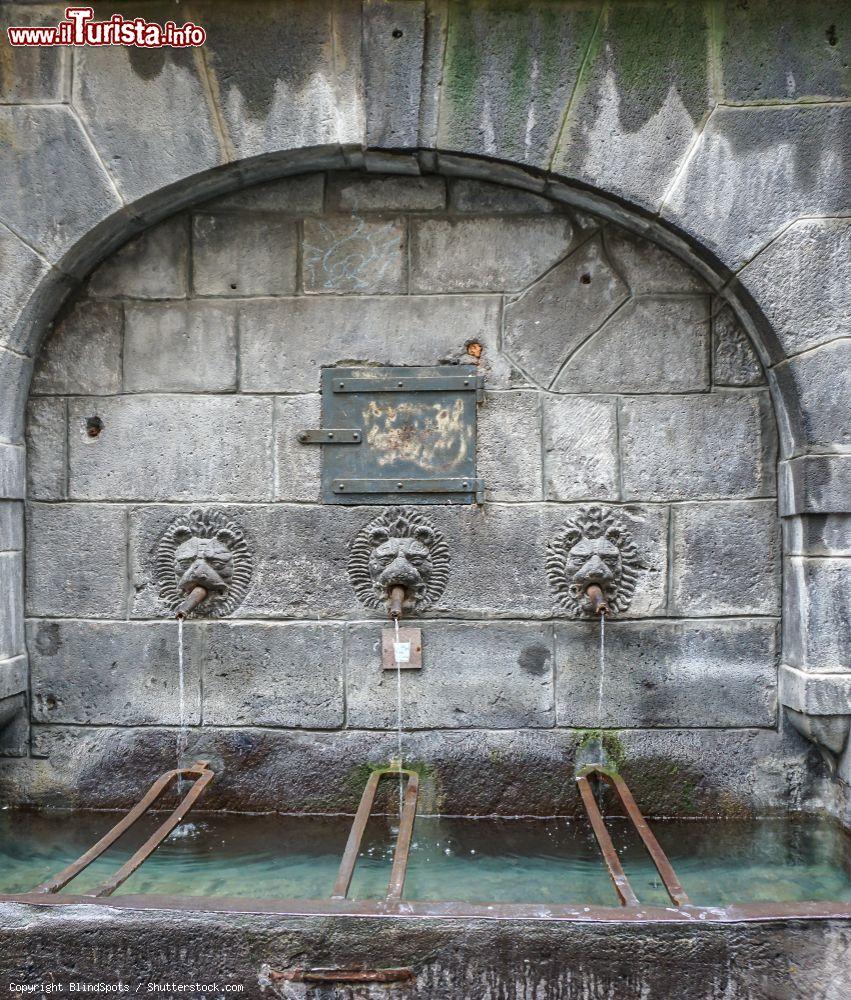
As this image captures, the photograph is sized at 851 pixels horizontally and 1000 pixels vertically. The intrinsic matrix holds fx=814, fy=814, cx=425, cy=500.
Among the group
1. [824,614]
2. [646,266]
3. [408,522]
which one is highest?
[646,266]

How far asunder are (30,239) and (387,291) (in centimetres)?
134

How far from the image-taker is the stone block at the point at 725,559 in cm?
317

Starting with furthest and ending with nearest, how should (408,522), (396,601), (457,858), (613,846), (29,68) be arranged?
(408,522) < (396,601) < (29,68) < (457,858) < (613,846)

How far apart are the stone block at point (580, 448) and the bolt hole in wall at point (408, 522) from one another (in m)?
0.01

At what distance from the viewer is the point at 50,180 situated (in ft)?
9.87

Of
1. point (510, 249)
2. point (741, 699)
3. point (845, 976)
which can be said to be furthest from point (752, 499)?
point (845, 976)

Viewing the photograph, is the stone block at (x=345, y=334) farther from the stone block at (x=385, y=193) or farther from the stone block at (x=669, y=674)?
the stone block at (x=669, y=674)

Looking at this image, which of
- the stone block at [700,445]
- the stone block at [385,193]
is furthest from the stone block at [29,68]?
the stone block at [700,445]

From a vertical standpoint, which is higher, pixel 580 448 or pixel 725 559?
pixel 580 448

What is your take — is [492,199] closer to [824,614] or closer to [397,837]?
[824,614]

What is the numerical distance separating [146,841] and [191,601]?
0.87 metres

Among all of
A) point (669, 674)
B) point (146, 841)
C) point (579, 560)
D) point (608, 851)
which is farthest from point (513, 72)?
point (146, 841)

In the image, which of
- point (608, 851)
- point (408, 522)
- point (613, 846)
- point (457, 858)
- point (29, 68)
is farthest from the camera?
point (408, 522)

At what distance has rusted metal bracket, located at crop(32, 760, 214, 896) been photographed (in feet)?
8.02
